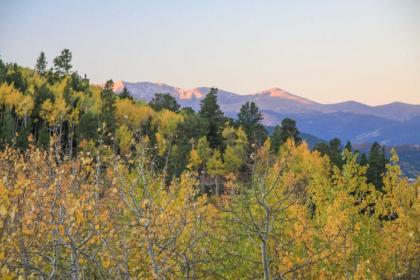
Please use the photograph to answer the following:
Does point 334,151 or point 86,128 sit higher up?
→ point 334,151

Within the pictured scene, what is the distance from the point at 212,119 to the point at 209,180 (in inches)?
440

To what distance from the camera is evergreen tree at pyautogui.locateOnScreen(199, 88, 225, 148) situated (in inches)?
3127

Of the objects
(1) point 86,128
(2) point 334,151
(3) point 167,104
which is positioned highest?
(3) point 167,104

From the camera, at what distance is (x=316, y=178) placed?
2159 cm

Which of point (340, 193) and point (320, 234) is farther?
point (340, 193)

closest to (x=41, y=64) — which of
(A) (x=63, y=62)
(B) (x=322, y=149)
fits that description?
(A) (x=63, y=62)

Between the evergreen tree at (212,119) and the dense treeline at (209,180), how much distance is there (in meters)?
0.25

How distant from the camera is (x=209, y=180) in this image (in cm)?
7862

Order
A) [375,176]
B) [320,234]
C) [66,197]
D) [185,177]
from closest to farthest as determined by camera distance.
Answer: [66,197], [320,234], [185,177], [375,176]

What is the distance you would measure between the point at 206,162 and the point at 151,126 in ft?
63.8

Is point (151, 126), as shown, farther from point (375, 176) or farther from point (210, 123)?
point (375, 176)

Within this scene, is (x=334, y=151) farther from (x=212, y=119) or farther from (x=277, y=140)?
(x=212, y=119)

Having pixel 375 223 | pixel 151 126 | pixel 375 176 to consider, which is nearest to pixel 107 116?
pixel 151 126

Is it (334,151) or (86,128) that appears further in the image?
(334,151)
